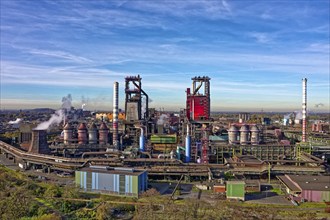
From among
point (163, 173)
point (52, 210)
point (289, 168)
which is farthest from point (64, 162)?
point (289, 168)

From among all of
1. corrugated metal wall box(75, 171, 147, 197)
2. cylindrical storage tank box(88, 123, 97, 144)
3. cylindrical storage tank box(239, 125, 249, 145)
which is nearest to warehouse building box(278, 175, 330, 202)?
corrugated metal wall box(75, 171, 147, 197)

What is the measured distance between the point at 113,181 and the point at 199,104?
17.4 meters

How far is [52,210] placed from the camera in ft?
54.5

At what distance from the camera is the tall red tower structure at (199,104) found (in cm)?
3559

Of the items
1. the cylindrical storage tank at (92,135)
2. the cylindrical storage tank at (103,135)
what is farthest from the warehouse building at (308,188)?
the cylindrical storage tank at (92,135)

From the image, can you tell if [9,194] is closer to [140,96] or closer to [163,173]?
[163,173]

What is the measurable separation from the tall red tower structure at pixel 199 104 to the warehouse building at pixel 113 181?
15.2m

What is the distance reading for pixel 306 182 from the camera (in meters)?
21.2

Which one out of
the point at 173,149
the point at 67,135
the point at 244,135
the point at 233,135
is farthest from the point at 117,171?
the point at 244,135

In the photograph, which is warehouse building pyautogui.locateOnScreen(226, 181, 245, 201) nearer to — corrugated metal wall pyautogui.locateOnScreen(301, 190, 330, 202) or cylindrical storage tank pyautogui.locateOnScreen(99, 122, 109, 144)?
A: corrugated metal wall pyautogui.locateOnScreen(301, 190, 330, 202)

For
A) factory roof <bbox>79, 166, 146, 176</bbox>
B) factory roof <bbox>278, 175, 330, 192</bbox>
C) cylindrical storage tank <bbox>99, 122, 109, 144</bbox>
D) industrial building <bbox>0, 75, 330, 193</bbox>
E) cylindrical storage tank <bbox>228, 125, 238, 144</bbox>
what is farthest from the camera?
cylindrical storage tank <bbox>99, 122, 109, 144</bbox>

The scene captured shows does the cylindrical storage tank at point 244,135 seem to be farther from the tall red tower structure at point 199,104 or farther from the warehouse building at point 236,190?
the warehouse building at point 236,190

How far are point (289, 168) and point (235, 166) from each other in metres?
4.07

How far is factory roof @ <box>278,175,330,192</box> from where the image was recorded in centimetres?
2002
